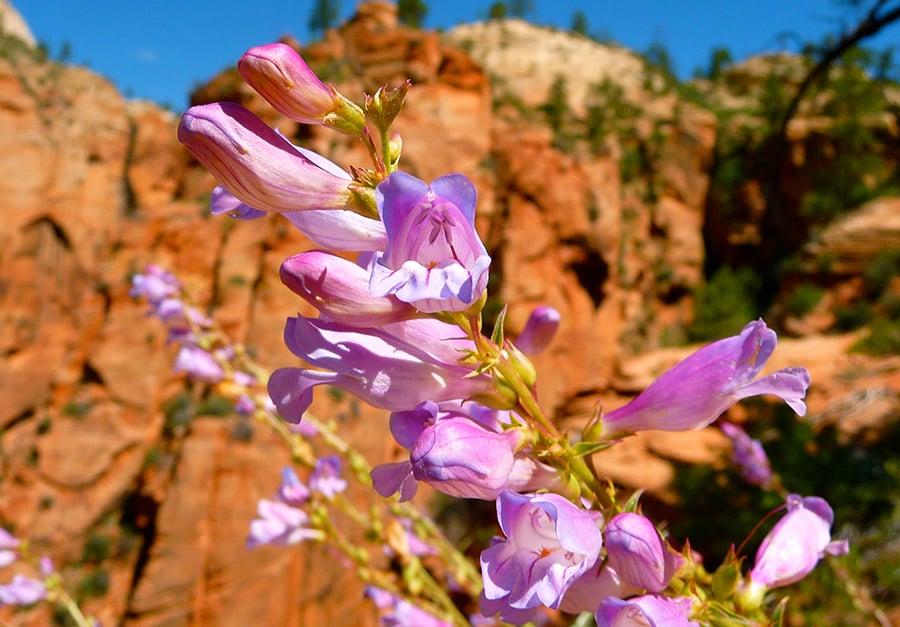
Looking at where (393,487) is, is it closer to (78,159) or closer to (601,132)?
(78,159)

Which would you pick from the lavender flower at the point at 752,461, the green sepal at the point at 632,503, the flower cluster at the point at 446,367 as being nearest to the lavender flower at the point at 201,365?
the flower cluster at the point at 446,367

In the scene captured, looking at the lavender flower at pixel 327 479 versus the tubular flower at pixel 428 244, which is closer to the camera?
the tubular flower at pixel 428 244

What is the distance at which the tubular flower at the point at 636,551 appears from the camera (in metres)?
0.68

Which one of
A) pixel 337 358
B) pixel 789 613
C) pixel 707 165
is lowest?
pixel 789 613

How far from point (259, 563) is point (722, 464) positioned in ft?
20.5

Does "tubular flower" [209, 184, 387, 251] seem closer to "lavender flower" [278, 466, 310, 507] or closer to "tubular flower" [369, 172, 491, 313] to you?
"tubular flower" [369, 172, 491, 313]

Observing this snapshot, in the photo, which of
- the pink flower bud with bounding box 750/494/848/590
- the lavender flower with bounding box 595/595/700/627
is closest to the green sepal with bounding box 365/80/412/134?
the lavender flower with bounding box 595/595/700/627

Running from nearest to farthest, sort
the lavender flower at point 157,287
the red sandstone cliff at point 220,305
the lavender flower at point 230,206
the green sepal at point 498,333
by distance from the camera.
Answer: the green sepal at point 498,333 < the lavender flower at point 230,206 < the lavender flower at point 157,287 < the red sandstone cliff at point 220,305

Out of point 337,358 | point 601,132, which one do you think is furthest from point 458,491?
point 601,132

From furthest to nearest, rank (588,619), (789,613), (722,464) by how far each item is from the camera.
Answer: (722,464)
(789,613)
(588,619)

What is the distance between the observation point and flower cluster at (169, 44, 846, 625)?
0.71 metres

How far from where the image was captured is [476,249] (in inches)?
31.9

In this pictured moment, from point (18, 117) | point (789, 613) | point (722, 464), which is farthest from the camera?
point (18, 117)

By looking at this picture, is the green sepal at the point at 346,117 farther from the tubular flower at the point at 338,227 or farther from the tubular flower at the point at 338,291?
the tubular flower at the point at 338,291
